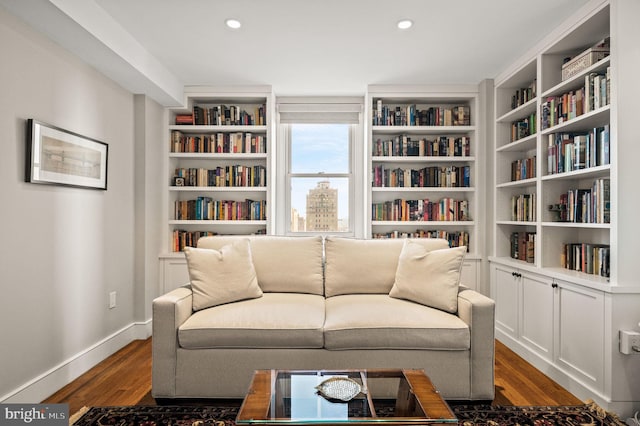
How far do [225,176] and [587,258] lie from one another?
11.1 ft

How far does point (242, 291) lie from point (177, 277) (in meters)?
1.75

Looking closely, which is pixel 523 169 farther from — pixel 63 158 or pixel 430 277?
pixel 63 158

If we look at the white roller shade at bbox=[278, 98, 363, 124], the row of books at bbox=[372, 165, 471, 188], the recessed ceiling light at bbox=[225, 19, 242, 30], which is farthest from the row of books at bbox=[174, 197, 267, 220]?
the recessed ceiling light at bbox=[225, 19, 242, 30]

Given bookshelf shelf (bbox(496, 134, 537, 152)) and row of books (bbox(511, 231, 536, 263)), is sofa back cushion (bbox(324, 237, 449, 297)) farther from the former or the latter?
bookshelf shelf (bbox(496, 134, 537, 152))

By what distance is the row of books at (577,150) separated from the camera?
103 inches

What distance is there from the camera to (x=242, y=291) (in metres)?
2.89

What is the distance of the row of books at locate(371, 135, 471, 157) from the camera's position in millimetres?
4570

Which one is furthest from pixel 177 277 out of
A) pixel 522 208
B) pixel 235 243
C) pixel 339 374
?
pixel 522 208

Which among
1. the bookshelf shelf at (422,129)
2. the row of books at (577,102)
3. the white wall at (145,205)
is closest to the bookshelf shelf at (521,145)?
the row of books at (577,102)

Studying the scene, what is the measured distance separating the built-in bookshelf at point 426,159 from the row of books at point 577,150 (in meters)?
1.21

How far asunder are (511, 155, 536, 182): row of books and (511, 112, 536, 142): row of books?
0.71ft

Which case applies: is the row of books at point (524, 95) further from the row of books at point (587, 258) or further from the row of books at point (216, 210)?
the row of books at point (216, 210)

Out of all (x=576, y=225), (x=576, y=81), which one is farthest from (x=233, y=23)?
(x=576, y=225)

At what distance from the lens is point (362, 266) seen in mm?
3174
